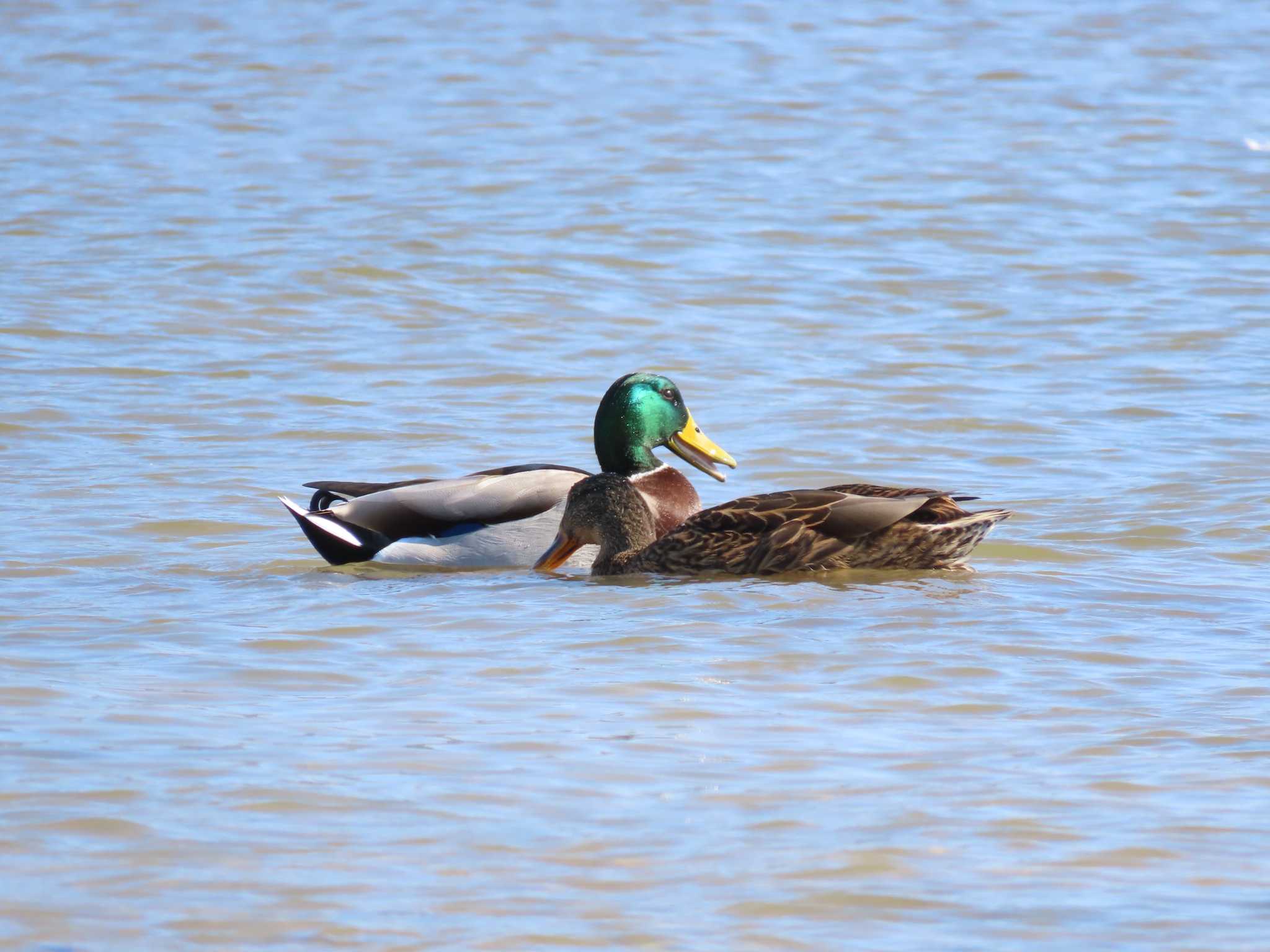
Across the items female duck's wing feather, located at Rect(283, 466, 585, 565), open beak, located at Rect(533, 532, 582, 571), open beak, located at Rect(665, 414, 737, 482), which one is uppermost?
open beak, located at Rect(665, 414, 737, 482)

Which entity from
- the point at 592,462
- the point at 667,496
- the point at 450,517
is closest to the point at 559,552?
the point at 450,517

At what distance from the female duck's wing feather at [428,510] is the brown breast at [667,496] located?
0.38m

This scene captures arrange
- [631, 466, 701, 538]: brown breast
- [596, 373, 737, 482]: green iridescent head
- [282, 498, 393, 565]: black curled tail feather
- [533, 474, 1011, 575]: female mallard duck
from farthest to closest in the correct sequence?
1. [596, 373, 737, 482]: green iridescent head
2. [631, 466, 701, 538]: brown breast
3. [282, 498, 393, 565]: black curled tail feather
4. [533, 474, 1011, 575]: female mallard duck

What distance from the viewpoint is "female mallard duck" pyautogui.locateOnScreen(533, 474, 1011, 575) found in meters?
7.48

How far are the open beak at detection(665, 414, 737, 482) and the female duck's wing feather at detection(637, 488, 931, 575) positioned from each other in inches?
35.6

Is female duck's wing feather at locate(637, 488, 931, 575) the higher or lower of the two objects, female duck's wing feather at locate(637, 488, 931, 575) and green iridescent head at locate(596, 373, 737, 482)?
the lower

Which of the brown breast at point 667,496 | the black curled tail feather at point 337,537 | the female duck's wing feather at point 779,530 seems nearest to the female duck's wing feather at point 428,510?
the black curled tail feather at point 337,537

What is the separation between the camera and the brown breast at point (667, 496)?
8.31 metres

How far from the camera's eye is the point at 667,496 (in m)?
8.42

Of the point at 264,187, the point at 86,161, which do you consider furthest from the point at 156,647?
the point at 86,161

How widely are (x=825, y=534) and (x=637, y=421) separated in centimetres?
125

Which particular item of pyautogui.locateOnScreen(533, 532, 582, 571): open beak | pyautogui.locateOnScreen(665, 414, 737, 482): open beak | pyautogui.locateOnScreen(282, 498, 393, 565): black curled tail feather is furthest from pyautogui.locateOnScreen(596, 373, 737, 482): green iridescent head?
pyautogui.locateOnScreen(282, 498, 393, 565): black curled tail feather

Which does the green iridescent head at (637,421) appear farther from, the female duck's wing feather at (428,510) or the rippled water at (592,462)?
the rippled water at (592,462)

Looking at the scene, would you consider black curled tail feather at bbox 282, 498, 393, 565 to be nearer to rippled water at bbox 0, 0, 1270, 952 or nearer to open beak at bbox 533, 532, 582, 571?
rippled water at bbox 0, 0, 1270, 952
